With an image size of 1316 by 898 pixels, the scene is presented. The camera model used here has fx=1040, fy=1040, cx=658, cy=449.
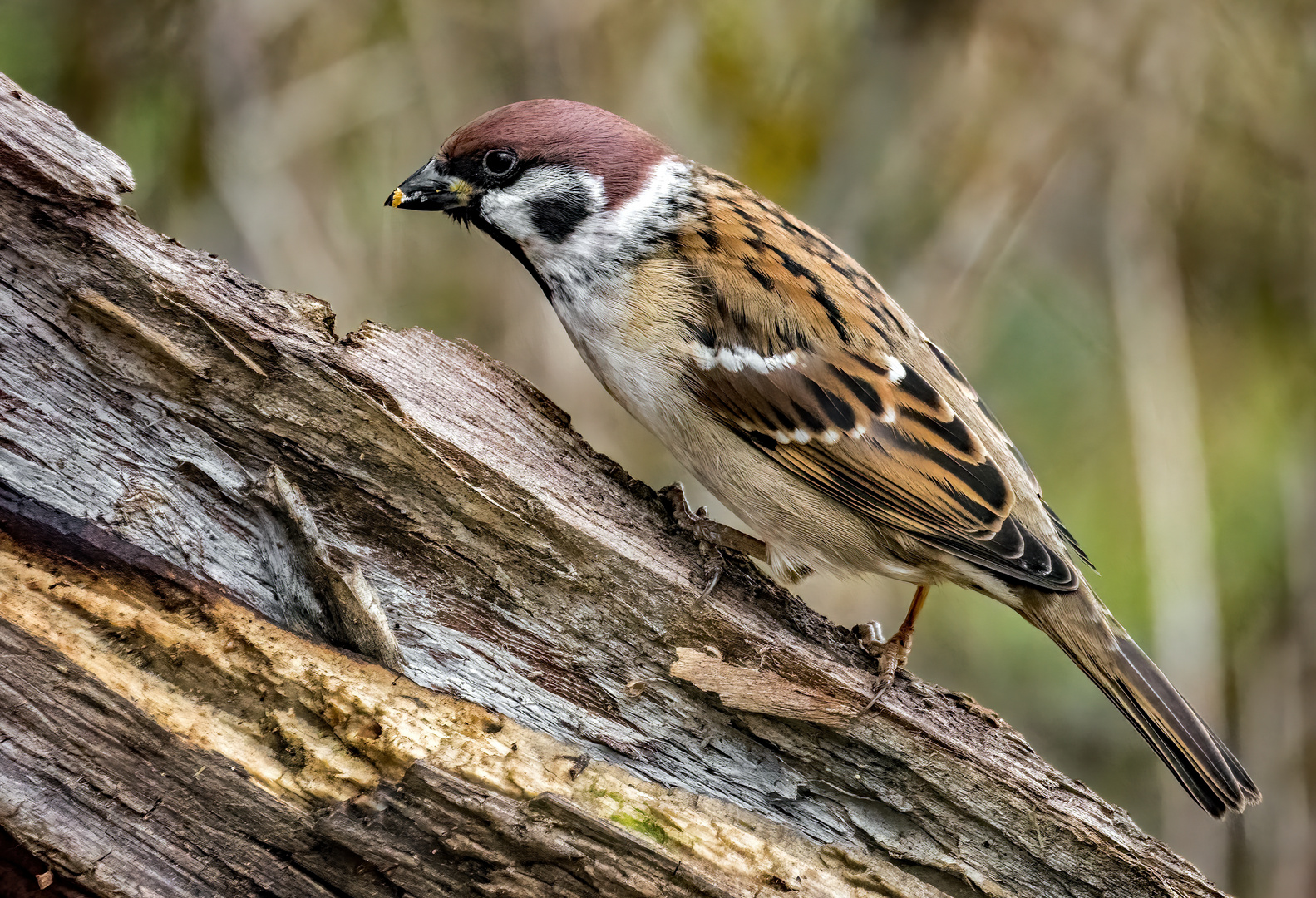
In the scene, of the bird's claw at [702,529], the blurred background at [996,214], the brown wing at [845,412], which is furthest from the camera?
the blurred background at [996,214]

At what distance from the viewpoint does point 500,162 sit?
9.82ft

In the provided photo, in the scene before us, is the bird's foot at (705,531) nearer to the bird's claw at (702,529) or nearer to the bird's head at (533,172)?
the bird's claw at (702,529)

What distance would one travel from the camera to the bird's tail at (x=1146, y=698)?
2711 millimetres

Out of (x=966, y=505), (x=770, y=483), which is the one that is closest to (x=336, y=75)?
(x=770, y=483)

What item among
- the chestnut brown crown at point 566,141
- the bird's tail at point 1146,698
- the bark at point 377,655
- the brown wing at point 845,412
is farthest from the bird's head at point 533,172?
the bird's tail at point 1146,698

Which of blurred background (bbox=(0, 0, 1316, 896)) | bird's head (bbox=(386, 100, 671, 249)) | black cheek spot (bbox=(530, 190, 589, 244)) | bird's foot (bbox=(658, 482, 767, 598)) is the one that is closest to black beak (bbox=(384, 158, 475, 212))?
bird's head (bbox=(386, 100, 671, 249))

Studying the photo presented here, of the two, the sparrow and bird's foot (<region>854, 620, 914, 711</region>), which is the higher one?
the sparrow

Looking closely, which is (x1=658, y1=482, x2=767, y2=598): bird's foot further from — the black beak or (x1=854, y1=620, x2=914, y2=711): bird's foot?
the black beak

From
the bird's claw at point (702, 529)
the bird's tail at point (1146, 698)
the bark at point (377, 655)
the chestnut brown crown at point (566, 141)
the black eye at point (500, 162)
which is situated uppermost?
the chestnut brown crown at point (566, 141)

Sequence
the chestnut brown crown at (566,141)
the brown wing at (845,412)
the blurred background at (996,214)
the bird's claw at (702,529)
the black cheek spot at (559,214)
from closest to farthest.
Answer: the bird's claw at (702,529), the brown wing at (845,412), the chestnut brown crown at (566,141), the black cheek spot at (559,214), the blurred background at (996,214)

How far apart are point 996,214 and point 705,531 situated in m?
3.56

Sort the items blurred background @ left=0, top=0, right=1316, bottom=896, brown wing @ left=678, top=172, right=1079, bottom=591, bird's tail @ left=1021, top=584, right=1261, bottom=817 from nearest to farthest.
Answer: bird's tail @ left=1021, top=584, right=1261, bottom=817, brown wing @ left=678, top=172, right=1079, bottom=591, blurred background @ left=0, top=0, right=1316, bottom=896

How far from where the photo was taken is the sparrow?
9.35ft

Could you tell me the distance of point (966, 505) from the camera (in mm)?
2857
